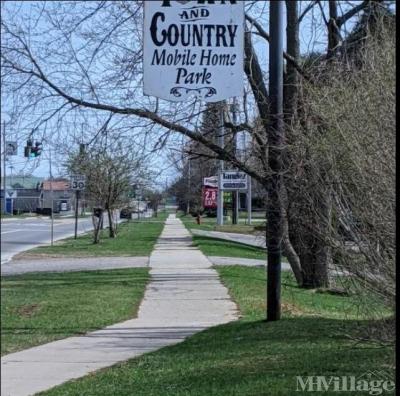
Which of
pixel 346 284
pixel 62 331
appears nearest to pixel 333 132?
pixel 346 284

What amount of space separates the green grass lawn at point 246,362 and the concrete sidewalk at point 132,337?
0.32 m

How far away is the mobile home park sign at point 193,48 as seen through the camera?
7.32 m

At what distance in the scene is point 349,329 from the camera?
801cm

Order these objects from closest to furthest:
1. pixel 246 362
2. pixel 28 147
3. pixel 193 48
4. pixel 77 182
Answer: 1. pixel 246 362
2. pixel 193 48
3. pixel 28 147
4. pixel 77 182

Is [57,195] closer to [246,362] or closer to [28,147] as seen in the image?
[28,147]

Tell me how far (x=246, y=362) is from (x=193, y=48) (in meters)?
3.42

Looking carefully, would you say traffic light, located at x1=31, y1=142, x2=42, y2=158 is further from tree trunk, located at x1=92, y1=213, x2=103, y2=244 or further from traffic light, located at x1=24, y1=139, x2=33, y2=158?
tree trunk, located at x1=92, y1=213, x2=103, y2=244

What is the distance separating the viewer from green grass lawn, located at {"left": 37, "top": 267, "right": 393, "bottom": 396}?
5.98 meters

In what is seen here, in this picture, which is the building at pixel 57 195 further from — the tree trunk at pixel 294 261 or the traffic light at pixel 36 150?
the tree trunk at pixel 294 261

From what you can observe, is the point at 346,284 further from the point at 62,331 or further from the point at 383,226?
→ the point at 62,331

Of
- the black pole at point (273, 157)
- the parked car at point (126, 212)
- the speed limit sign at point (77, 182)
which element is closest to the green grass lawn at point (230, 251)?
the speed limit sign at point (77, 182)

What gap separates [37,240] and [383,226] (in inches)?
1189

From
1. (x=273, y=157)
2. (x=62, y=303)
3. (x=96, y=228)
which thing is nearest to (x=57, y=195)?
(x=96, y=228)

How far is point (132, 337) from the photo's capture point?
8.97 meters
